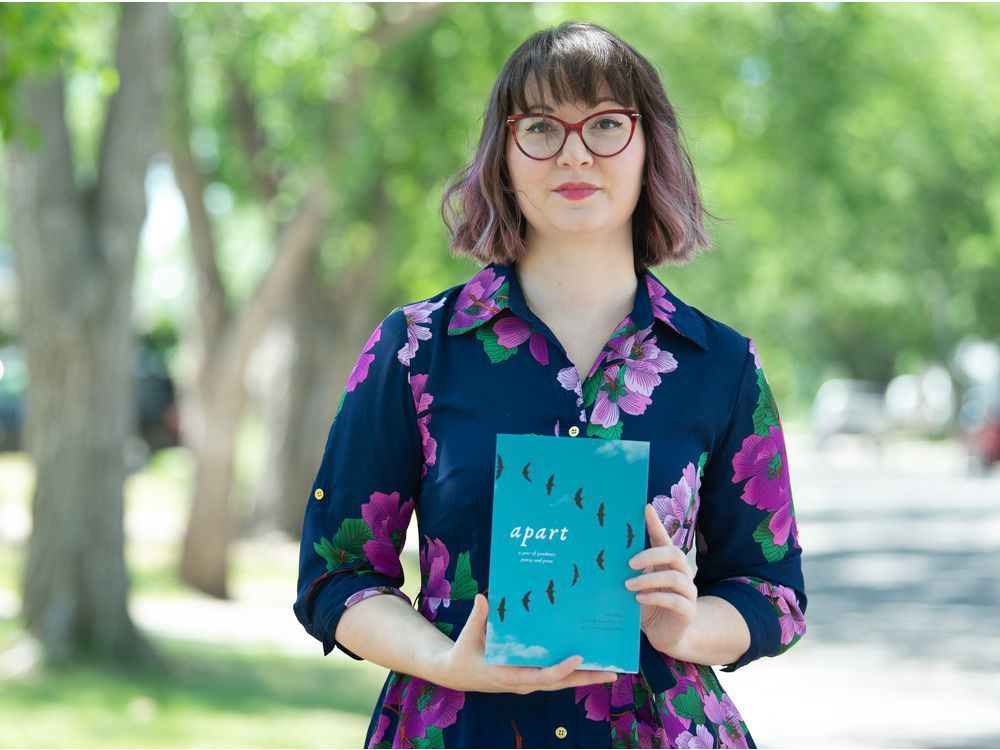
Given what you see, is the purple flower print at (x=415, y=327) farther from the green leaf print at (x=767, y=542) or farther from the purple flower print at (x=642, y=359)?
the green leaf print at (x=767, y=542)

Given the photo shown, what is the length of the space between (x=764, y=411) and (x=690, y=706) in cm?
50

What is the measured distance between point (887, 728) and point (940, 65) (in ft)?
50.1

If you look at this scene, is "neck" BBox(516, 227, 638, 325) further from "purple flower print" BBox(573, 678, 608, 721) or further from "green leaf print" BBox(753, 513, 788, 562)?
"purple flower print" BBox(573, 678, 608, 721)

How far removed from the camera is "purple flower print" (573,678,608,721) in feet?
7.55

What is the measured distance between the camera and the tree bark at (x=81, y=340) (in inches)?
325

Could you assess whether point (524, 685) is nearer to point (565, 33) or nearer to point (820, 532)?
point (565, 33)

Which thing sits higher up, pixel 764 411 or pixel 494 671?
pixel 764 411

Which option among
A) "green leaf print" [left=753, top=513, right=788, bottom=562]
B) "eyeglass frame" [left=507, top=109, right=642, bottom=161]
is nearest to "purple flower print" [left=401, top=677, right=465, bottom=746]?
"green leaf print" [left=753, top=513, right=788, bottom=562]

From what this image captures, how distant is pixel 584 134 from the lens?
7.94 feet

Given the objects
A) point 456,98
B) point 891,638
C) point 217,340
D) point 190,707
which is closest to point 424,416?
point 190,707

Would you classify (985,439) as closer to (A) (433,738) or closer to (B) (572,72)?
(B) (572,72)

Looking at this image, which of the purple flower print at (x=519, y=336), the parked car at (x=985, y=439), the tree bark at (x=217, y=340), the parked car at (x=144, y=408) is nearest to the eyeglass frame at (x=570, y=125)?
the purple flower print at (x=519, y=336)

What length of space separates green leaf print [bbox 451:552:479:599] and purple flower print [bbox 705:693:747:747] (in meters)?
0.42

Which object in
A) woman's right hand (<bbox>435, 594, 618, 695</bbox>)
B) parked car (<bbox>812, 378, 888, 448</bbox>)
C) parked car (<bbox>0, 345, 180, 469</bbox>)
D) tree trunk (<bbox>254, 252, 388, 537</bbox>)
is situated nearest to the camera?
woman's right hand (<bbox>435, 594, 618, 695</bbox>)
